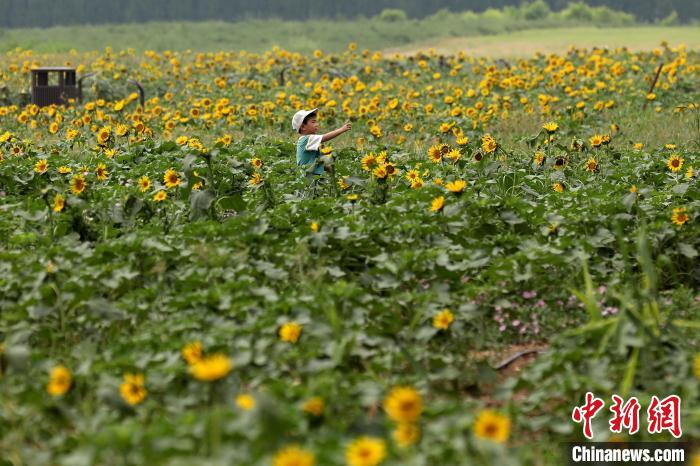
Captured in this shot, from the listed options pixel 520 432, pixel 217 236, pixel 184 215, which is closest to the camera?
pixel 520 432

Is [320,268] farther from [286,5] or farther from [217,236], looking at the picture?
[286,5]

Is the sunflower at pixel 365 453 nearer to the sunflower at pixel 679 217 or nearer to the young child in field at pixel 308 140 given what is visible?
the sunflower at pixel 679 217

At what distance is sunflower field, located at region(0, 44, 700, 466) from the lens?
133 inches

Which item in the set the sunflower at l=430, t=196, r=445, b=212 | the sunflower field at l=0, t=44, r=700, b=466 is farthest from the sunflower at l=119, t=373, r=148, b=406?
the sunflower at l=430, t=196, r=445, b=212

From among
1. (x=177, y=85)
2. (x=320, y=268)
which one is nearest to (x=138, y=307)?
(x=320, y=268)

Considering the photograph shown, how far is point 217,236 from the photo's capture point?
17.5 ft

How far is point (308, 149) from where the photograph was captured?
7668 mm

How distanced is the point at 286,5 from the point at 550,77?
124 ft

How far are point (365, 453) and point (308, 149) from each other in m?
4.88

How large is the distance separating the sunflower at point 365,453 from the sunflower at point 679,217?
301 centimetres

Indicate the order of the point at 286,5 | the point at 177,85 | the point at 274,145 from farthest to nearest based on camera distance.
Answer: the point at 286,5
the point at 177,85
the point at 274,145

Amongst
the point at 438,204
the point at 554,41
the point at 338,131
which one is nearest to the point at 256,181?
the point at 338,131

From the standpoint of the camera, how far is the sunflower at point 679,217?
5469 mm

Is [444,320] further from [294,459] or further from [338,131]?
[338,131]
